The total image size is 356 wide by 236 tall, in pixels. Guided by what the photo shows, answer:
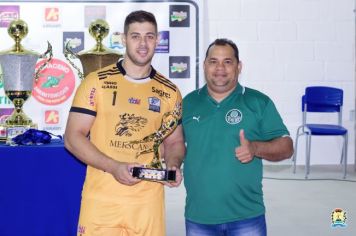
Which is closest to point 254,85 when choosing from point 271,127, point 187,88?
point 187,88

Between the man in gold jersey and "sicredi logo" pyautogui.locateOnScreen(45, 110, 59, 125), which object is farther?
"sicredi logo" pyautogui.locateOnScreen(45, 110, 59, 125)

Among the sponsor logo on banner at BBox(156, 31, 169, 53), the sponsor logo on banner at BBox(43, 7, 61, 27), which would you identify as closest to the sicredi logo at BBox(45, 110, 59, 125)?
the sponsor logo on banner at BBox(43, 7, 61, 27)

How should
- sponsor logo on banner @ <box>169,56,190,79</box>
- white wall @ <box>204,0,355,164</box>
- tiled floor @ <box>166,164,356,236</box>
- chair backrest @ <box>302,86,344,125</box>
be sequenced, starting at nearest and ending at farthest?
tiled floor @ <box>166,164,356,236</box>
sponsor logo on banner @ <box>169,56,190,79</box>
chair backrest @ <box>302,86,344,125</box>
white wall @ <box>204,0,355,164</box>

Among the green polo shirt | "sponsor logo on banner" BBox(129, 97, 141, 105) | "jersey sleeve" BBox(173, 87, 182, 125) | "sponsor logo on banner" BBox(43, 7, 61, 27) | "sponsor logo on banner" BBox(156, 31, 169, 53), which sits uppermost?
"sponsor logo on banner" BBox(43, 7, 61, 27)

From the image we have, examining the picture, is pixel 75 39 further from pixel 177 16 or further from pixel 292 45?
pixel 292 45

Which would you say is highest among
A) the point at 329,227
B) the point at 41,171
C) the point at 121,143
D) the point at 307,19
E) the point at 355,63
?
the point at 307,19

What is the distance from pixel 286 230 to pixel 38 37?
3.54 m

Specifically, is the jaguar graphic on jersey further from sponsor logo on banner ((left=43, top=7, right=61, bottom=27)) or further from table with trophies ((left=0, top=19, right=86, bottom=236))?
sponsor logo on banner ((left=43, top=7, right=61, bottom=27))

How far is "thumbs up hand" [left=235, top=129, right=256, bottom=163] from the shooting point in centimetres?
161

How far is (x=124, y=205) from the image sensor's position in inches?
64.4

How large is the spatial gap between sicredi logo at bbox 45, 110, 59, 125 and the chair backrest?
2.82 metres

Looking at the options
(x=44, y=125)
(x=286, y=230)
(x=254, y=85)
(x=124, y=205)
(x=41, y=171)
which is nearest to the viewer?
(x=124, y=205)

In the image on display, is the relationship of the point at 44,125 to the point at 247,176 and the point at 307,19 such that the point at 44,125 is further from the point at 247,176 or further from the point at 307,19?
the point at 247,176

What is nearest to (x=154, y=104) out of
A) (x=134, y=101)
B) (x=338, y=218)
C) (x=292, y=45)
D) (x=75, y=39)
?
(x=134, y=101)
